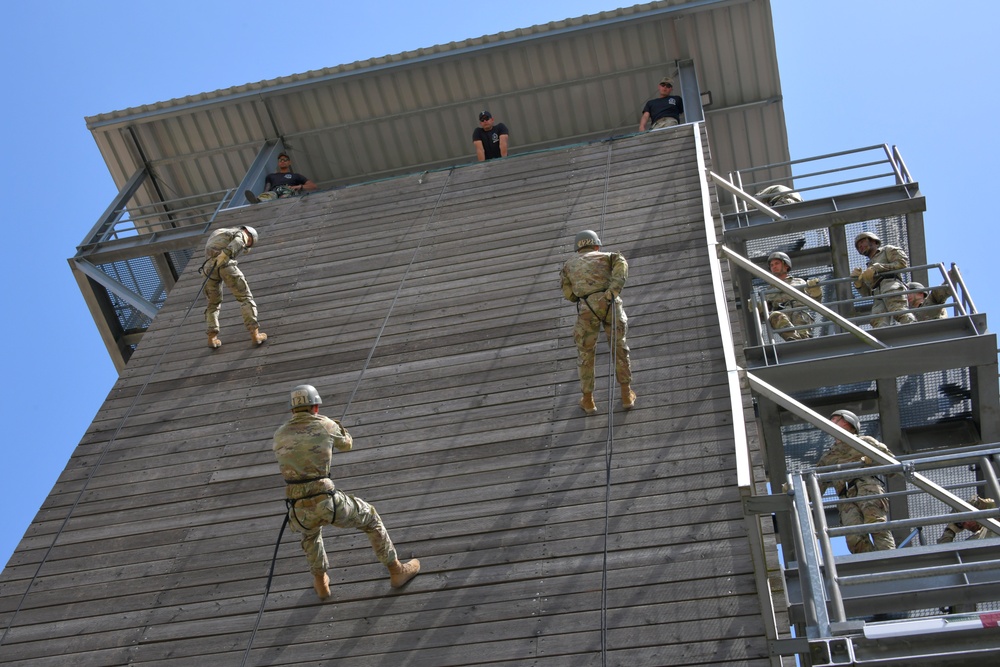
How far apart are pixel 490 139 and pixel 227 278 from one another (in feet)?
18.8

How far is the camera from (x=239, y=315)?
1445 cm

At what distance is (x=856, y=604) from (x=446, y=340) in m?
5.79

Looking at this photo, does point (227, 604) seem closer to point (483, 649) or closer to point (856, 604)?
point (483, 649)

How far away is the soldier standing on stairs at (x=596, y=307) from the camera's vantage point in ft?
34.2

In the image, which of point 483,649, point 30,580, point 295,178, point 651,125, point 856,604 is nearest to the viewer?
point 856,604

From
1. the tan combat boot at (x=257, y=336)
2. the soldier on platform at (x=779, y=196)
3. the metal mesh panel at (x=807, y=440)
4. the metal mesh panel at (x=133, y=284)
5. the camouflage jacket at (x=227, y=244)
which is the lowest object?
the metal mesh panel at (x=807, y=440)

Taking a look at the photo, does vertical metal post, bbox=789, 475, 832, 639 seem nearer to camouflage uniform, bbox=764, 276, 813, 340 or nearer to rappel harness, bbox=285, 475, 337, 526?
rappel harness, bbox=285, 475, 337, 526

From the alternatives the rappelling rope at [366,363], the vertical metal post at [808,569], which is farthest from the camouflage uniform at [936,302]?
the vertical metal post at [808,569]

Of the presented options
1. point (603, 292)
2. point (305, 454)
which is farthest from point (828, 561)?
point (305, 454)

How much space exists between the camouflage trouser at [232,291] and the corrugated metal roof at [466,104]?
6.91m

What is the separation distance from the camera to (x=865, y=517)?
10836 mm

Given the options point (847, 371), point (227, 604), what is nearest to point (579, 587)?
point (227, 604)

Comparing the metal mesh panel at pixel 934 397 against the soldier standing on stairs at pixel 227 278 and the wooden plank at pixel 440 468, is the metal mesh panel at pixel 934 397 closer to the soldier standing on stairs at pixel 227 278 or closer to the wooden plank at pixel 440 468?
the wooden plank at pixel 440 468

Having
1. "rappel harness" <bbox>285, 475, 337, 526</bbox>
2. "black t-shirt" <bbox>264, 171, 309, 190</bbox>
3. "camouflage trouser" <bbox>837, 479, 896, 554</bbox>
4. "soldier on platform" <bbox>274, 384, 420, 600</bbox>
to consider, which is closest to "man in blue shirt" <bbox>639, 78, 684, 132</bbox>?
"black t-shirt" <bbox>264, 171, 309, 190</bbox>
